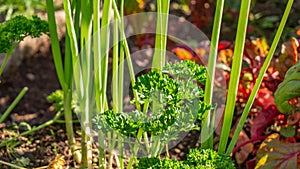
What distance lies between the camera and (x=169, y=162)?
44.5 inches

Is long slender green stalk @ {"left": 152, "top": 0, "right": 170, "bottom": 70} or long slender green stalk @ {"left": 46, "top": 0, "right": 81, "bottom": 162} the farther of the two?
long slender green stalk @ {"left": 46, "top": 0, "right": 81, "bottom": 162}

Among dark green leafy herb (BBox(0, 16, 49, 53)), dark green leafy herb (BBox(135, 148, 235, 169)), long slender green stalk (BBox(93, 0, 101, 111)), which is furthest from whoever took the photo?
dark green leafy herb (BBox(0, 16, 49, 53))

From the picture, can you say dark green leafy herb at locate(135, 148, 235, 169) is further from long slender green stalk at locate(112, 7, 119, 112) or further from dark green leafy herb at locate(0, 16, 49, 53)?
dark green leafy herb at locate(0, 16, 49, 53)

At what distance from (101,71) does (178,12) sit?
4.40ft

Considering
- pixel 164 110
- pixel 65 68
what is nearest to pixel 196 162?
pixel 164 110

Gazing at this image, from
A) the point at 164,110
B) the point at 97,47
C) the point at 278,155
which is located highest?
the point at 97,47

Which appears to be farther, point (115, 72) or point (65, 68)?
point (65, 68)

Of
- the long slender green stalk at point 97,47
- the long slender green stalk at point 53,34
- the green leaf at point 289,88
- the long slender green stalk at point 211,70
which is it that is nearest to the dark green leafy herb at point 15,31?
the long slender green stalk at point 53,34

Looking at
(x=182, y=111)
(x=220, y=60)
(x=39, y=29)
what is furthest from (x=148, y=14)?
(x=182, y=111)

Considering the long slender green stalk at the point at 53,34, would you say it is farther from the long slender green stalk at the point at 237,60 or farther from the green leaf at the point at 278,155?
the green leaf at the point at 278,155

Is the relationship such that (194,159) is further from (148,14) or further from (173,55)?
(148,14)

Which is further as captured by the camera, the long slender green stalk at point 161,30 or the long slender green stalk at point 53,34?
the long slender green stalk at point 53,34

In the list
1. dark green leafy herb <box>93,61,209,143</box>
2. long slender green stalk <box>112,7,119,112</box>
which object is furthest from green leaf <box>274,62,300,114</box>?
long slender green stalk <box>112,7,119,112</box>

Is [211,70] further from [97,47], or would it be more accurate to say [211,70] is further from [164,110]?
[97,47]
